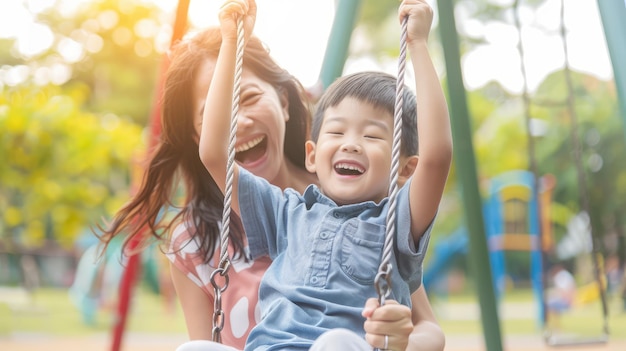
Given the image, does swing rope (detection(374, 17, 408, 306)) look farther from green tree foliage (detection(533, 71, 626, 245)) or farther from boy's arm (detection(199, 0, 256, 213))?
green tree foliage (detection(533, 71, 626, 245))

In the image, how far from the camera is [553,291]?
9.86m

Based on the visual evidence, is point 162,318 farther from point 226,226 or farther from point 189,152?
point 226,226

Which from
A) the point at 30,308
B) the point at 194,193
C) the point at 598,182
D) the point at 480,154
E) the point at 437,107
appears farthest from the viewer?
the point at 480,154

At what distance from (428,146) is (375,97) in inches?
7.4

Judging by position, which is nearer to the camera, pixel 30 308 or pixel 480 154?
pixel 30 308

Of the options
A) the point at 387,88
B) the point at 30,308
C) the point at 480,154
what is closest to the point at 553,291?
the point at 480,154

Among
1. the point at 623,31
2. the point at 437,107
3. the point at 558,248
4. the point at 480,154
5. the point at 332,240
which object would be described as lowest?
the point at 332,240

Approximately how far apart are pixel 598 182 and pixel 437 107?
35.2 feet

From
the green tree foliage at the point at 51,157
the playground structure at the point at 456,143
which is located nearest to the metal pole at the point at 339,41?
the playground structure at the point at 456,143

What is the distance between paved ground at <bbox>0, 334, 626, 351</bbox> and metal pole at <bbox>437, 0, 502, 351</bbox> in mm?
3795

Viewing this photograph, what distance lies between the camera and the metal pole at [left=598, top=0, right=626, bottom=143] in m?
1.58

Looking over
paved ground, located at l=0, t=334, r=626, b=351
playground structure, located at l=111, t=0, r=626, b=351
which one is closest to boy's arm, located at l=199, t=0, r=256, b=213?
playground structure, located at l=111, t=0, r=626, b=351

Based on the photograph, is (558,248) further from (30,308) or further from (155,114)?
(155,114)

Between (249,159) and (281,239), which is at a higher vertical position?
(249,159)
